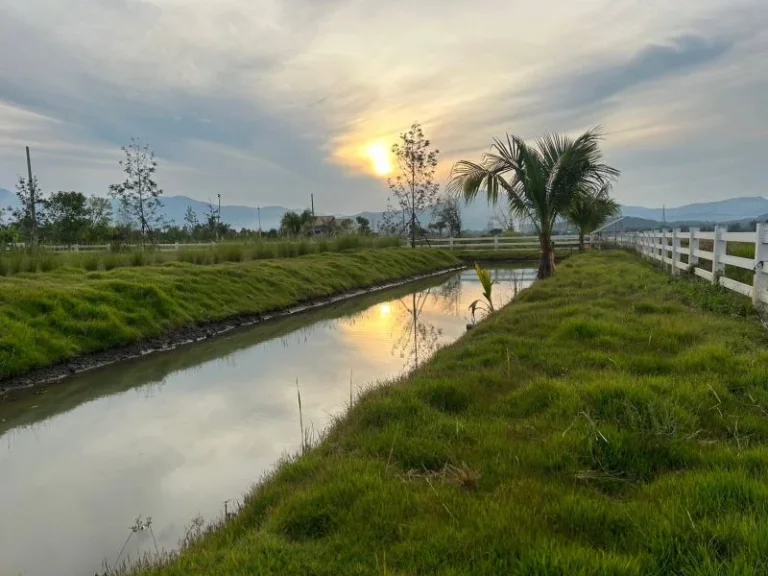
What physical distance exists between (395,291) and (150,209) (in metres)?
13.2

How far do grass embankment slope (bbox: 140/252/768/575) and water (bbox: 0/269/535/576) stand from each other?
94 cm

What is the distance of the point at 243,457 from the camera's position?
14.6 feet

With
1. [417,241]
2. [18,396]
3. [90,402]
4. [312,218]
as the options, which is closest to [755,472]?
[90,402]

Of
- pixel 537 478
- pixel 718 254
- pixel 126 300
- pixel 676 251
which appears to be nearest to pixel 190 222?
pixel 126 300

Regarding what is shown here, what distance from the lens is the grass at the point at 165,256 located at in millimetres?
11656

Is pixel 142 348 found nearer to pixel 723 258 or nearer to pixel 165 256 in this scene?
pixel 165 256

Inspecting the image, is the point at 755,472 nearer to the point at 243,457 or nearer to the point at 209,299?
the point at 243,457

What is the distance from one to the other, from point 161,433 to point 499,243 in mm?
27688

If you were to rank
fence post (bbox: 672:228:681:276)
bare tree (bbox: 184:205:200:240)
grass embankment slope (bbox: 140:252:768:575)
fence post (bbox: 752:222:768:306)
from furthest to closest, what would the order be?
bare tree (bbox: 184:205:200:240) < fence post (bbox: 672:228:681:276) < fence post (bbox: 752:222:768:306) < grass embankment slope (bbox: 140:252:768:575)

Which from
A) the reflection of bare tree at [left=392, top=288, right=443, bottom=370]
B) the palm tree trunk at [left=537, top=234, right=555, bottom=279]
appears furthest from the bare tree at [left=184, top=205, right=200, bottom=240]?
the palm tree trunk at [left=537, top=234, right=555, bottom=279]

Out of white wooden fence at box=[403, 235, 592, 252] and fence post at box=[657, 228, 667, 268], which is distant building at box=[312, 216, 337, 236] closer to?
white wooden fence at box=[403, 235, 592, 252]

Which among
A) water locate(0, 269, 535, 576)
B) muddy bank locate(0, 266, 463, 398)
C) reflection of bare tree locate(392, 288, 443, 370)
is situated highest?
muddy bank locate(0, 266, 463, 398)

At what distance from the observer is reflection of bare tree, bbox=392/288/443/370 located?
7.70m

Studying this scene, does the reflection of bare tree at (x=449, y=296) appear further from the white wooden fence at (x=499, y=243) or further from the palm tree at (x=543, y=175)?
the white wooden fence at (x=499, y=243)
